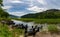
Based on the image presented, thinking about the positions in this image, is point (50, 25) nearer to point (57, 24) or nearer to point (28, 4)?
point (57, 24)

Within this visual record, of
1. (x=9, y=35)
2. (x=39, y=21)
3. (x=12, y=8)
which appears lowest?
(x=9, y=35)

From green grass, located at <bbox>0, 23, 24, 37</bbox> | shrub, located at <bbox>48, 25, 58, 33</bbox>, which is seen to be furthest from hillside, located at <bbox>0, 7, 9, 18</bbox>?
shrub, located at <bbox>48, 25, 58, 33</bbox>

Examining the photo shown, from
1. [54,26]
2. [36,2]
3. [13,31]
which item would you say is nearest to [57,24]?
[54,26]

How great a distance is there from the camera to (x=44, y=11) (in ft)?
14.9

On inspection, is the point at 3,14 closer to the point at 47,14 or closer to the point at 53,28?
the point at 47,14

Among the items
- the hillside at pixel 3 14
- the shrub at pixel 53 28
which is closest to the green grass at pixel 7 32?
the hillside at pixel 3 14

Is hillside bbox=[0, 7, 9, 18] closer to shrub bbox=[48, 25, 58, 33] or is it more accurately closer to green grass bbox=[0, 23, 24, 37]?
green grass bbox=[0, 23, 24, 37]

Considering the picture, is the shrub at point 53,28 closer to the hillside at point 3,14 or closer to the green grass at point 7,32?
the green grass at point 7,32

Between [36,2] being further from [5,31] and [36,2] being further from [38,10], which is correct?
[5,31]

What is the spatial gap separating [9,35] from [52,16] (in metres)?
1.09

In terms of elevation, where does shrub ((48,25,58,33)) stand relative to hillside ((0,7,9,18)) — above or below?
below

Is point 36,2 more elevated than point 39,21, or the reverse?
point 36,2

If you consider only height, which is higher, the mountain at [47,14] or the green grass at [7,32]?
the mountain at [47,14]

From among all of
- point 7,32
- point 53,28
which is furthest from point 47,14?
point 7,32
